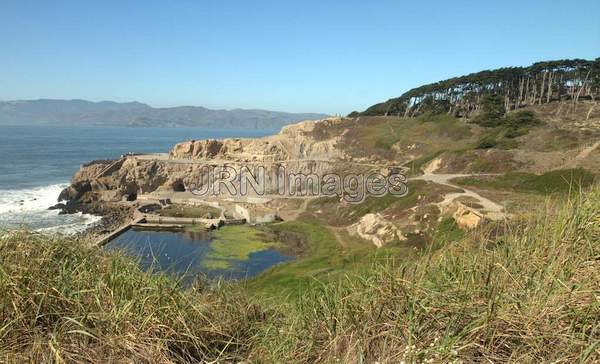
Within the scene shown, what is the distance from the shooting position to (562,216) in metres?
6.40

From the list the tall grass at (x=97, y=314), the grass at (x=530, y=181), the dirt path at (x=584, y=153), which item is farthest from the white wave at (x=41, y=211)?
the dirt path at (x=584, y=153)

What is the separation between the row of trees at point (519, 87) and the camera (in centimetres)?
7969

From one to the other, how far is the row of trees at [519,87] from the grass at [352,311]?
8026cm

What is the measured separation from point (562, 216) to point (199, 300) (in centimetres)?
570

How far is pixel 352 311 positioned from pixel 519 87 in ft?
310

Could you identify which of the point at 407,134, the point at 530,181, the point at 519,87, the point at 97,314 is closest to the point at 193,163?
the point at 407,134

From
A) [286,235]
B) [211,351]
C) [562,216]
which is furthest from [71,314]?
[286,235]

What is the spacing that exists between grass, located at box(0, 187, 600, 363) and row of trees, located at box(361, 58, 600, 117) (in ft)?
263

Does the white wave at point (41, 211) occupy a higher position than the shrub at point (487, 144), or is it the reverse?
the shrub at point (487, 144)

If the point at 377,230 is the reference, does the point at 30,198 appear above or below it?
below

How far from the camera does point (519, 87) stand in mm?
87125

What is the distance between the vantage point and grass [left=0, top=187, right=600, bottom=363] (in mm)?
4344

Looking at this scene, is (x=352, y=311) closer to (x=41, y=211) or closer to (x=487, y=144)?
(x=487, y=144)

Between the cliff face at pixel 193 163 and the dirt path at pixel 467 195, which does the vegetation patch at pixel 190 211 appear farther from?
the dirt path at pixel 467 195
